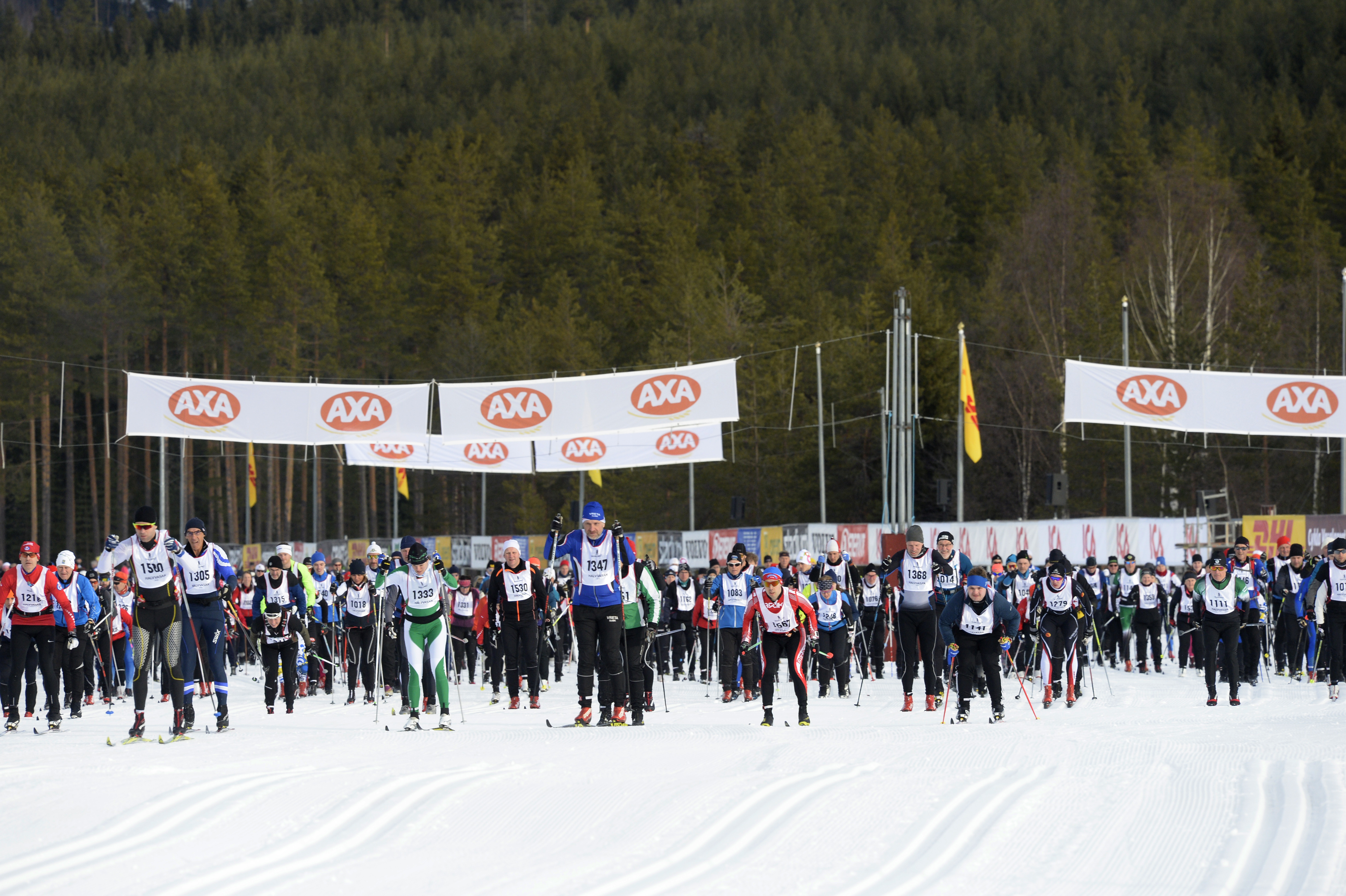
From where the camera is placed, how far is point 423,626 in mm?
12305

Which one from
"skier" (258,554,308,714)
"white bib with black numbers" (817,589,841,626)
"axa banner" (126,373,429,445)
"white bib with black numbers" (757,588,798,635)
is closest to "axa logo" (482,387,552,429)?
"axa banner" (126,373,429,445)

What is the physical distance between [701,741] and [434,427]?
31.7 m

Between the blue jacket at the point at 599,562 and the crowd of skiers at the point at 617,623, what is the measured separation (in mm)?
16

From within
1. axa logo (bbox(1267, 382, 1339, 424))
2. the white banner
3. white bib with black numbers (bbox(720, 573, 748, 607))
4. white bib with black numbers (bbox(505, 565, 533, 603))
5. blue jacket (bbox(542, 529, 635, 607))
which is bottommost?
white bib with black numbers (bbox(720, 573, 748, 607))

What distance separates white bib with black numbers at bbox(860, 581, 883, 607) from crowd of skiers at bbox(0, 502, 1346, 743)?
5 centimetres

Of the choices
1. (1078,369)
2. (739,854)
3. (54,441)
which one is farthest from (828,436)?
(739,854)

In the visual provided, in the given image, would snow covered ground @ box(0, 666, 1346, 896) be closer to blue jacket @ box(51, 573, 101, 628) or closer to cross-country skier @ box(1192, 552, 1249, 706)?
cross-country skier @ box(1192, 552, 1249, 706)

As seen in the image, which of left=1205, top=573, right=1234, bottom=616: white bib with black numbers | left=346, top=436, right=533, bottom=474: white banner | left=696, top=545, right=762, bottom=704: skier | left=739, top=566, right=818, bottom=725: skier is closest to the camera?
left=739, top=566, right=818, bottom=725: skier

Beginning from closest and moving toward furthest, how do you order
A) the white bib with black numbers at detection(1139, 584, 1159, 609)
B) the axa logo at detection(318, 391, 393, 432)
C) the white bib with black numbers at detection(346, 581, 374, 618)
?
the white bib with black numbers at detection(346, 581, 374, 618)
the white bib with black numbers at detection(1139, 584, 1159, 609)
the axa logo at detection(318, 391, 393, 432)

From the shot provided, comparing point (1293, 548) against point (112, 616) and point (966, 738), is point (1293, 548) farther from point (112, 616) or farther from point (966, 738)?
point (112, 616)

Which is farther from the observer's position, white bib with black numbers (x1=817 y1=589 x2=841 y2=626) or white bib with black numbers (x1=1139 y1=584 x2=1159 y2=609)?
white bib with black numbers (x1=1139 y1=584 x2=1159 y2=609)

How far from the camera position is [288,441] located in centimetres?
3041

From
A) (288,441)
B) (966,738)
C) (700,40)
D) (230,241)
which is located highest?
(700,40)

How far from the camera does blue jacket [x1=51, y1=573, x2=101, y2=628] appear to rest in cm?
1472
